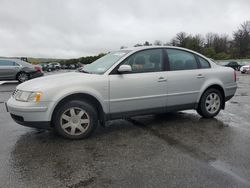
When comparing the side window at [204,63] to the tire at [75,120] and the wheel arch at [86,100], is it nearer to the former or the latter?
the wheel arch at [86,100]

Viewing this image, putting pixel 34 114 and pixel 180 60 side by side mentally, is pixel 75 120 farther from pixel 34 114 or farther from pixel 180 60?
pixel 180 60

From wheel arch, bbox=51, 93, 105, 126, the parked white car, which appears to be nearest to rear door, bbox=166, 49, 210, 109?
the parked white car

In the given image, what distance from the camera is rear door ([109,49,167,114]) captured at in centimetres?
466

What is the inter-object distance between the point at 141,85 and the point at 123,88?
0.37 m

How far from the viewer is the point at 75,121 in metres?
4.38

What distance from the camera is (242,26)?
6688 centimetres

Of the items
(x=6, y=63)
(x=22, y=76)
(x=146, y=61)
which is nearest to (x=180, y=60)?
(x=146, y=61)

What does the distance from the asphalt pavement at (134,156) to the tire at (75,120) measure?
0.54 feet

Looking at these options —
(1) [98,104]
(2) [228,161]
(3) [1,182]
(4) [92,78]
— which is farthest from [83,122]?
(2) [228,161]

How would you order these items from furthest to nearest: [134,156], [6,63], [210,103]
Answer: [6,63], [210,103], [134,156]

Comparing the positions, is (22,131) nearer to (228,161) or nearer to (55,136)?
(55,136)

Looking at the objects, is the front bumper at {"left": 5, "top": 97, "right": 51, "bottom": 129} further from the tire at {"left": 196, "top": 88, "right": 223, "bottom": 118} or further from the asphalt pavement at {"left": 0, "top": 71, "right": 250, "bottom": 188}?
the tire at {"left": 196, "top": 88, "right": 223, "bottom": 118}

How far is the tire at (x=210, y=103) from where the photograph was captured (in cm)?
566

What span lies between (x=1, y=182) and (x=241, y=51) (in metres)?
69.1
